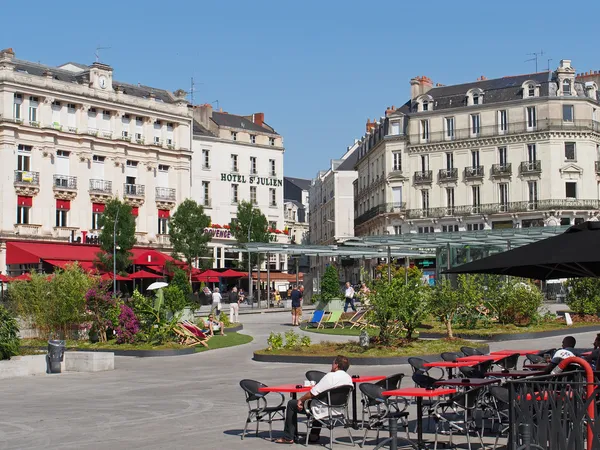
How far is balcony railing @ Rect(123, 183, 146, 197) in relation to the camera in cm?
6394

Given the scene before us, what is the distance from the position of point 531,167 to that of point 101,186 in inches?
1205

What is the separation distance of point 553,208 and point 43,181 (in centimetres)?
3507

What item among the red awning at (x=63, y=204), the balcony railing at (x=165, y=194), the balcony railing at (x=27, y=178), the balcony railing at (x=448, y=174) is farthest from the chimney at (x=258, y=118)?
the balcony railing at (x=27, y=178)

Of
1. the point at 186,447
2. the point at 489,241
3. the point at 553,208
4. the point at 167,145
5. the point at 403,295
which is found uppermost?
the point at 167,145

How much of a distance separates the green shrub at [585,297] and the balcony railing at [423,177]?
125 feet

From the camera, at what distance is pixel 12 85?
184ft

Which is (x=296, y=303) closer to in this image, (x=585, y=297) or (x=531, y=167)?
(x=585, y=297)

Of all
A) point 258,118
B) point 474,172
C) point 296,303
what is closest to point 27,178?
point 296,303

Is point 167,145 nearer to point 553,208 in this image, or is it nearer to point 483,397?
point 553,208

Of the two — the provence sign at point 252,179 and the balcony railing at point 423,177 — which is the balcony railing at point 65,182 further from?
the balcony railing at point 423,177

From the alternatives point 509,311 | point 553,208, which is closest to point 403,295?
point 509,311

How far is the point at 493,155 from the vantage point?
66938 millimetres

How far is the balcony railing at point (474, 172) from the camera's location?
67.4 meters

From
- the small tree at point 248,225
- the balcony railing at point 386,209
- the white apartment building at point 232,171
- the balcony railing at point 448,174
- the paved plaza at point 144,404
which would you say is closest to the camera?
the paved plaza at point 144,404
